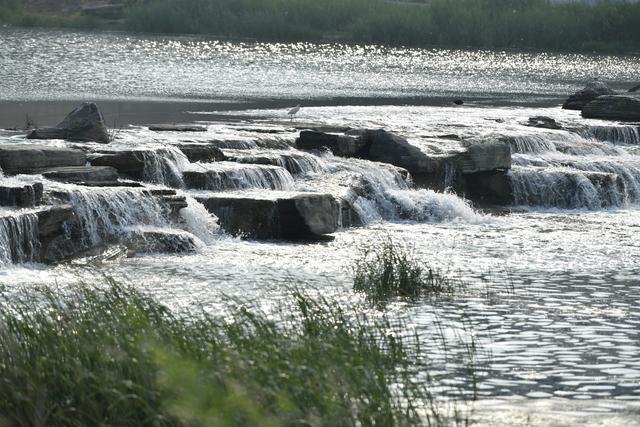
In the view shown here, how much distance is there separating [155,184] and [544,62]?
184 feet

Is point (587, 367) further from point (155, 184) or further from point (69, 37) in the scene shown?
point (69, 37)

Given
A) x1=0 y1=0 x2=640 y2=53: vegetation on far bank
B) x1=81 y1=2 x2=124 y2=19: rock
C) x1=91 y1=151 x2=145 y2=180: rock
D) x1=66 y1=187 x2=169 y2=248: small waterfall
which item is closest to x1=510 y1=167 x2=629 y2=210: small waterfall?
x1=91 y1=151 x2=145 y2=180: rock

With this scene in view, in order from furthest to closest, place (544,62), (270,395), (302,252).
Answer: (544,62)
(302,252)
(270,395)

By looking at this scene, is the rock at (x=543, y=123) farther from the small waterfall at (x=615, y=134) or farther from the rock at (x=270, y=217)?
the rock at (x=270, y=217)

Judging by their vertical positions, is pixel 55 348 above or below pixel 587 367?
above

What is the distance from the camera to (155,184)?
21375mm

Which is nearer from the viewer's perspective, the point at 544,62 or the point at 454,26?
the point at 544,62

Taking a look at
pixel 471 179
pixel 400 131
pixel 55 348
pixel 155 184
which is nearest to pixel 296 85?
pixel 400 131

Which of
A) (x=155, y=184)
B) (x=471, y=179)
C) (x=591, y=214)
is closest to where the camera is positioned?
(x=155, y=184)

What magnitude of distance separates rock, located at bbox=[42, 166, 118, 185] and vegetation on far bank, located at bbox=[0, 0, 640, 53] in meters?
67.1

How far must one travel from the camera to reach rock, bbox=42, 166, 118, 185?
64.2 ft

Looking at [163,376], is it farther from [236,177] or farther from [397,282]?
[236,177]

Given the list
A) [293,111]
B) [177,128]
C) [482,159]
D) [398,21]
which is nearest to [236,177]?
[177,128]

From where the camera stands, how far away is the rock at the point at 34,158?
19.5 metres
